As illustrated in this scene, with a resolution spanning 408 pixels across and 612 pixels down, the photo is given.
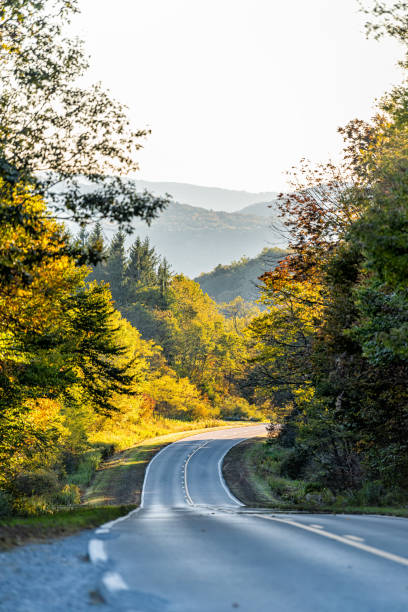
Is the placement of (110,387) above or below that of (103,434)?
above

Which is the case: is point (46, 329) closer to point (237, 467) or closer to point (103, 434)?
point (237, 467)

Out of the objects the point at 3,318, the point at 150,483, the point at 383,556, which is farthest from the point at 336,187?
the point at 150,483

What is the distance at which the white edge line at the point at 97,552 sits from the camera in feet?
18.8

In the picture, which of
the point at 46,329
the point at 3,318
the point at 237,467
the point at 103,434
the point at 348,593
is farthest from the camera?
the point at 103,434

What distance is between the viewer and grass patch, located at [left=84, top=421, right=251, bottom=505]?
115ft

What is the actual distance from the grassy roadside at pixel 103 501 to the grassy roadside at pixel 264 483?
20.6ft

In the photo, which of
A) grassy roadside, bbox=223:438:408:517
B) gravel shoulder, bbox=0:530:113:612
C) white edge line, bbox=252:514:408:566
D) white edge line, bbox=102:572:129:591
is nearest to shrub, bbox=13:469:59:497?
grassy roadside, bbox=223:438:408:517

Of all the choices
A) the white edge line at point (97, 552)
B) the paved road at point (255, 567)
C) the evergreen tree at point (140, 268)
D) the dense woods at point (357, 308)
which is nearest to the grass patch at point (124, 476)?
the dense woods at point (357, 308)

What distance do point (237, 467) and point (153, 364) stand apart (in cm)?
3172

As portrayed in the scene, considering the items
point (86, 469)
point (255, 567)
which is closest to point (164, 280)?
point (86, 469)

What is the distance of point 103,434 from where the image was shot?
177 feet

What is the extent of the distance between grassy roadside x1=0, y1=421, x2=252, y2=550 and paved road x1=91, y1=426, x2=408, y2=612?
2.67ft

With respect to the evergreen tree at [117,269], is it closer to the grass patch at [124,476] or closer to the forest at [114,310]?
the grass patch at [124,476]

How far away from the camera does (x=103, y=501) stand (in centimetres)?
3403
